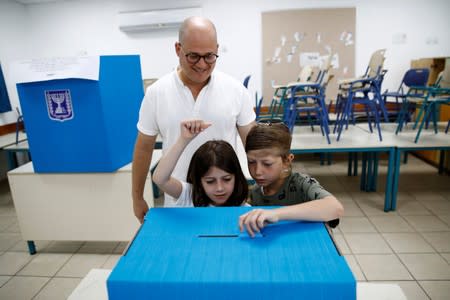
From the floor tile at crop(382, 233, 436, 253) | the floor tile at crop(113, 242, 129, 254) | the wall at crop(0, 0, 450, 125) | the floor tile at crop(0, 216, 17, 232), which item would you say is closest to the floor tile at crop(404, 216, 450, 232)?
the floor tile at crop(382, 233, 436, 253)

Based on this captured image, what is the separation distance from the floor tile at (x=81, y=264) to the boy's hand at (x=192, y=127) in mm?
1773

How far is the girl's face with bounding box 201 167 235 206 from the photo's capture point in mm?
1125

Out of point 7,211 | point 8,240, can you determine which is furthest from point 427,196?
point 7,211

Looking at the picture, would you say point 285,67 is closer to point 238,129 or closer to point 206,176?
point 238,129

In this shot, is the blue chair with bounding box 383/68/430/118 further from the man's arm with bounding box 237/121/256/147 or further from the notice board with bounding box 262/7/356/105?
the man's arm with bounding box 237/121/256/147

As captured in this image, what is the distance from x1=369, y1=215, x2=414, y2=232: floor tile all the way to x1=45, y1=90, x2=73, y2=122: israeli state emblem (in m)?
2.53

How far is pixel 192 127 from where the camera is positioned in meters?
0.91

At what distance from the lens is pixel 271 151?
40.8 inches

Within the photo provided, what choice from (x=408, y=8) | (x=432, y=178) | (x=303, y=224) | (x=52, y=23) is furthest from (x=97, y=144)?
(x=408, y=8)

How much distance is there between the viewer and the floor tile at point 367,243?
7.74ft

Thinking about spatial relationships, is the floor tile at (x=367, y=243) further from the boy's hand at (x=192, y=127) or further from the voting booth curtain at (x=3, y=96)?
the voting booth curtain at (x=3, y=96)

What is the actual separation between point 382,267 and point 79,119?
219 centimetres

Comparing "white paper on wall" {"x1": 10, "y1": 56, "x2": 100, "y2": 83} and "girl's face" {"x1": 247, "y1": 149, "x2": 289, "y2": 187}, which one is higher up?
"white paper on wall" {"x1": 10, "y1": 56, "x2": 100, "y2": 83}

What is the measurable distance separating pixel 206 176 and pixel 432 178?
149 inches
